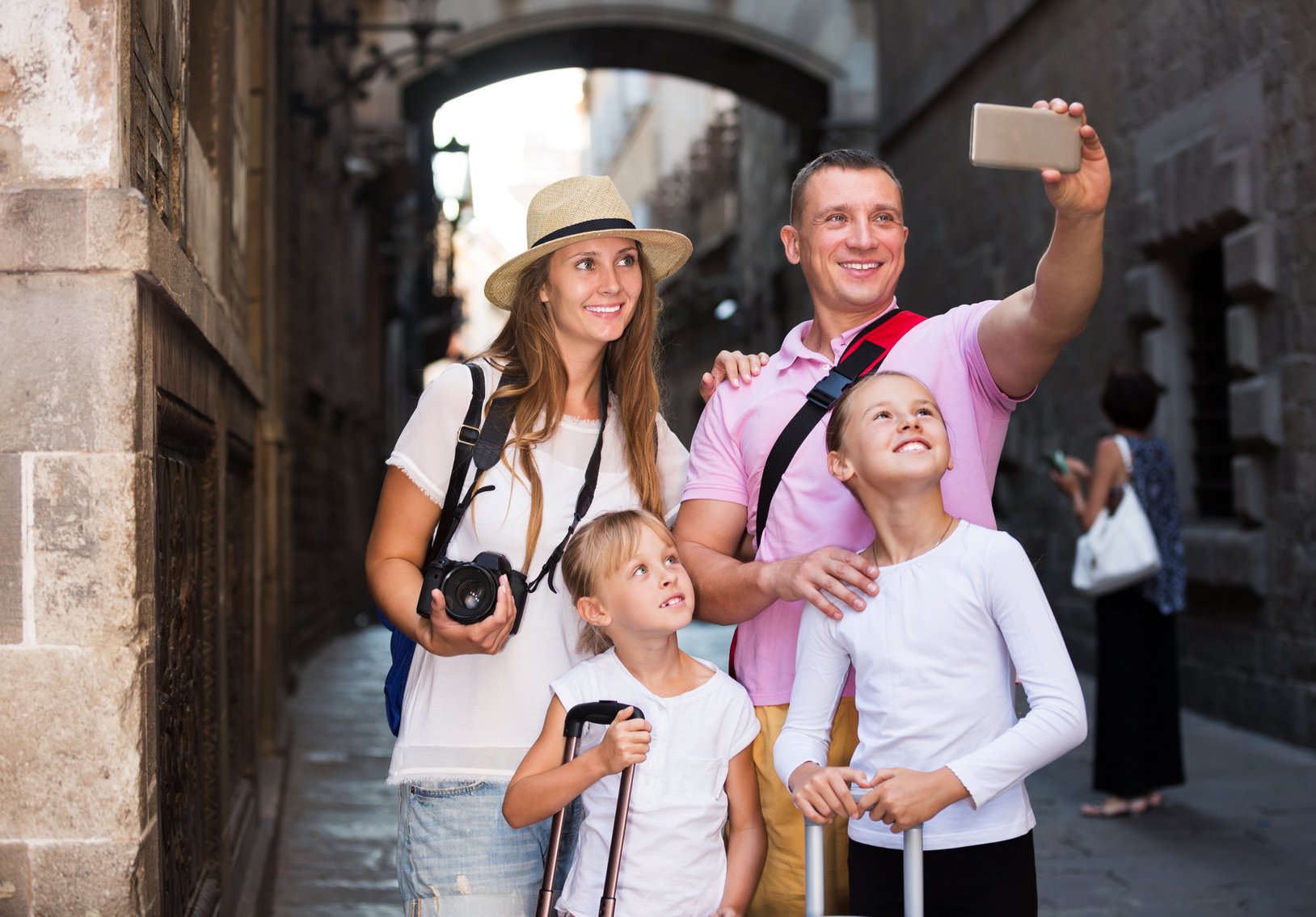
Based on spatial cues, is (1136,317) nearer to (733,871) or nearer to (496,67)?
(733,871)

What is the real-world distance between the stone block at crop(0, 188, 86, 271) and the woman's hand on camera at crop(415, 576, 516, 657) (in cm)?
78

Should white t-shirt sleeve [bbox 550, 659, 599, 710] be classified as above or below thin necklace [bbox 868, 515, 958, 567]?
below

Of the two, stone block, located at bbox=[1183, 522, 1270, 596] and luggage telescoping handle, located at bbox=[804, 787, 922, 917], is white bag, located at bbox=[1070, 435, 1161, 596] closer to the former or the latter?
stone block, located at bbox=[1183, 522, 1270, 596]

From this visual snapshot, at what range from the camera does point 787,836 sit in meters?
2.73

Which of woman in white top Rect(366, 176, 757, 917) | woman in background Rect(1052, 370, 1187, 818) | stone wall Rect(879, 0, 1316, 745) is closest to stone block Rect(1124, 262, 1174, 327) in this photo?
stone wall Rect(879, 0, 1316, 745)

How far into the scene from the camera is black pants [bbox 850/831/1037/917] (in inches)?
96.0

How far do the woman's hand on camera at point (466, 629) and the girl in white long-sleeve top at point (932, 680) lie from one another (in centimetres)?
51

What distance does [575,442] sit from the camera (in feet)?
9.34

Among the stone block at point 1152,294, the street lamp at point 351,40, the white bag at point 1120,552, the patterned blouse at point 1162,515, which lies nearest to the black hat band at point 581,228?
→ the white bag at point 1120,552

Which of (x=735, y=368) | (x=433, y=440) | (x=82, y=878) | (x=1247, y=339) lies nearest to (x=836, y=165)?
(x=735, y=368)

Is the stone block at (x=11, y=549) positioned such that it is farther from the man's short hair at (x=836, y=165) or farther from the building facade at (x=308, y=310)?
the man's short hair at (x=836, y=165)

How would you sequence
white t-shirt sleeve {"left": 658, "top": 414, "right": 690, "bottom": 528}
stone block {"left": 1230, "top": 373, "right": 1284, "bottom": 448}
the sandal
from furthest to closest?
stone block {"left": 1230, "top": 373, "right": 1284, "bottom": 448}, the sandal, white t-shirt sleeve {"left": 658, "top": 414, "right": 690, "bottom": 528}

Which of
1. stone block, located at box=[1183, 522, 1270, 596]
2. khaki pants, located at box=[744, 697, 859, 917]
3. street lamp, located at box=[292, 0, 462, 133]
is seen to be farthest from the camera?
street lamp, located at box=[292, 0, 462, 133]

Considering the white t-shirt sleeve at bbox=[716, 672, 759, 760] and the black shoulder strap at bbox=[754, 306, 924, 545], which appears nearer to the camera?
the white t-shirt sleeve at bbox=[716, 672, 759, 760]
